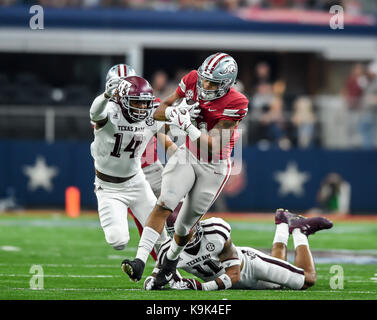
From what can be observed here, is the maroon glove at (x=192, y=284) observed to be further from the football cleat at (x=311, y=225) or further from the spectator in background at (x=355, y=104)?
the spectator in background at (x=355, y=104)

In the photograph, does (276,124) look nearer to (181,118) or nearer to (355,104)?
(355,104)

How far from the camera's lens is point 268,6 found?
1894 centimetres

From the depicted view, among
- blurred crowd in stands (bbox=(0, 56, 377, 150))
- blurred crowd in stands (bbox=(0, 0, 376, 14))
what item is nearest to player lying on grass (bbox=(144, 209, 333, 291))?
blurred crowd in stands (bbox=(0, 56, 377, 150))

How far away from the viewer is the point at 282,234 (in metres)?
7.79

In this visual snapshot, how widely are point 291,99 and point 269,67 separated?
2.19 meters

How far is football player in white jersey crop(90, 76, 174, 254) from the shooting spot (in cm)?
767

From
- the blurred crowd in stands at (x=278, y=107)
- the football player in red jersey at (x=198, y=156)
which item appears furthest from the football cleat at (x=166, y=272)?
the blurred crowd in stands at (x=278, y=107)

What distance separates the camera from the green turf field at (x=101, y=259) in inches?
264

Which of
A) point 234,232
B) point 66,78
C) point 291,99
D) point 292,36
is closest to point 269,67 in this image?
point 292,36

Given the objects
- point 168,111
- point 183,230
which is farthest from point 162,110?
point 183,230

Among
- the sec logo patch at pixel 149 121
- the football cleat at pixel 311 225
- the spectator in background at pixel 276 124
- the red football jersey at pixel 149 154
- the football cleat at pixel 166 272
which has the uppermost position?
the sec logo patch at pixel 149 121

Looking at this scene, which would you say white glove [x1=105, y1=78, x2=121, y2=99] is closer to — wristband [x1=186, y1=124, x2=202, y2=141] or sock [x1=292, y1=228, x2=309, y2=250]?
wristband [x1=186, y1=124, x2=202, y2=141]

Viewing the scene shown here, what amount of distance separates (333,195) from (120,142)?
30.6 ft

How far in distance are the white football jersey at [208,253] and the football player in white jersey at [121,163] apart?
678 mm
